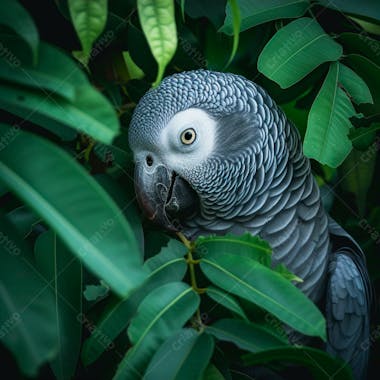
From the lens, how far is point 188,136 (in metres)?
1.32

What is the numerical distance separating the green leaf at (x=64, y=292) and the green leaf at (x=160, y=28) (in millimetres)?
419

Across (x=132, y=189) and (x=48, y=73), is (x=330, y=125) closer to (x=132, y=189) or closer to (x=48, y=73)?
(x=132, y=189)

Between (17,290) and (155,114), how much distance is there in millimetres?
631

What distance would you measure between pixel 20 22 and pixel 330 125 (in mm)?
715

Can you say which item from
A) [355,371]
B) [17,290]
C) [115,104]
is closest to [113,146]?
[115,104]

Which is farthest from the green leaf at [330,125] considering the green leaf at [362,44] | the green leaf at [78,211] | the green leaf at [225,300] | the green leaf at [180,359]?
the green leaf at [78,211]

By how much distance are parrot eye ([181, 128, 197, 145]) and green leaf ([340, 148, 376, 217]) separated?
1.82 feet

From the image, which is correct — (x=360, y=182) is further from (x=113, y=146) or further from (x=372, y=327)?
(x=113, y=146)

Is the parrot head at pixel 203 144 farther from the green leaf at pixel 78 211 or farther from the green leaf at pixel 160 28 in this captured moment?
the green leaf at pixel 78 211

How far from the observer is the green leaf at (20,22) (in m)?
0.75

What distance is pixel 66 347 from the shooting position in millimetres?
1068

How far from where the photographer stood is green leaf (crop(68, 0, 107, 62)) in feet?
2.82

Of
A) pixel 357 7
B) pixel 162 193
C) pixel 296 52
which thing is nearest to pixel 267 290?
pixel 162 193

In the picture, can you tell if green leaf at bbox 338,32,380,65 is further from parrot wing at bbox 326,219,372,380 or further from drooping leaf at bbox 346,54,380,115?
parrot wing at bbox 326,219,372,380
